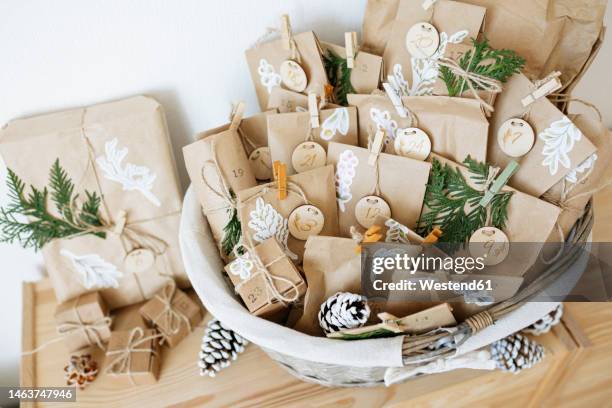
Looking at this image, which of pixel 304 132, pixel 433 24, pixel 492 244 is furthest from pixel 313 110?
pixel 492 244

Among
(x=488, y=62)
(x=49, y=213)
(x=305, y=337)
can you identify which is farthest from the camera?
(x=49, y=213)

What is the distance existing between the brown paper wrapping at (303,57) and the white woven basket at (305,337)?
0.29 meters

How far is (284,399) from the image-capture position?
0.84m

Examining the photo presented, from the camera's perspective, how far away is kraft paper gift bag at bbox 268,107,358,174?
2.68ft

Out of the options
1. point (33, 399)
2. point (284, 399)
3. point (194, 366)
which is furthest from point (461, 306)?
point (33, 399)

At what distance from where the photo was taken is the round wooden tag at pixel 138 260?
908 millimetres

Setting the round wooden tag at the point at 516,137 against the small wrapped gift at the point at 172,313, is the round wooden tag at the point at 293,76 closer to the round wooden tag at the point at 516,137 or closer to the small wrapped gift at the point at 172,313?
the round wooden tag at the point at 516,137

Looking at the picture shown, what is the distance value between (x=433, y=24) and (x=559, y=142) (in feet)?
0.91

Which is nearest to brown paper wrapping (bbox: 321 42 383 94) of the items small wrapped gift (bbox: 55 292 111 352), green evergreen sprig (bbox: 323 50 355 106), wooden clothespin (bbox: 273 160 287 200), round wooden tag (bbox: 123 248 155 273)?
green evergreen sprig (bbox: 323 50 355 106)

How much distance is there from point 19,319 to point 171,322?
0.39 metres

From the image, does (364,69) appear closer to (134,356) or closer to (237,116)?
(237,116)

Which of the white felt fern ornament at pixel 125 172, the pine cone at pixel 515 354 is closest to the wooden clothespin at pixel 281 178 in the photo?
the white felt fern ornament at pixel 125 172

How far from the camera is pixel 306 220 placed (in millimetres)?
791

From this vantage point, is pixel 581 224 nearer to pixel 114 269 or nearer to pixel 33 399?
pixel 114 269
